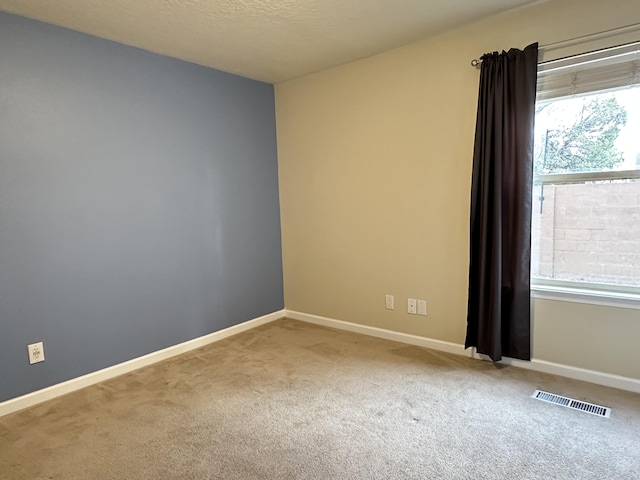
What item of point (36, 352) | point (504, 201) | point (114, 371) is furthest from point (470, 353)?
point (36, 352)

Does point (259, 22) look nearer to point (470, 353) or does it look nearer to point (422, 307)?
point (422, 307)

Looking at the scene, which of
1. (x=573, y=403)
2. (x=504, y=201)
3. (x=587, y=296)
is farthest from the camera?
(x=504, y=201)

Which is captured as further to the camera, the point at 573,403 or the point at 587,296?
the point at 587,296

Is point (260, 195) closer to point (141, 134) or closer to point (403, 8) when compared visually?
point (141, 134)

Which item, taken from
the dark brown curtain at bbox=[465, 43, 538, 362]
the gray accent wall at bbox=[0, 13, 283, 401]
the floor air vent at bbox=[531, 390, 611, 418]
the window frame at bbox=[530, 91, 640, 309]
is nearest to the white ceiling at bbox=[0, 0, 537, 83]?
the gray accent wall at bbox=[0, 13, 283, 401]

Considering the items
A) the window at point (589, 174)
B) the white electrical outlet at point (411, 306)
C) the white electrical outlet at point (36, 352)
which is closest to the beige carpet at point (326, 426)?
the white electrical outlet at point (36, 352)

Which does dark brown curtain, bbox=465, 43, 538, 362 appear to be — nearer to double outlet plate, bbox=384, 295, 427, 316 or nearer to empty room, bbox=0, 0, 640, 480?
empty room, bbox=0, 0, 640, 480

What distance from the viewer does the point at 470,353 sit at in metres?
2.88

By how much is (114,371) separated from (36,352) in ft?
1.71

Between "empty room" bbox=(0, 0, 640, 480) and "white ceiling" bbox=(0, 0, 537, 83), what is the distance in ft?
0.07

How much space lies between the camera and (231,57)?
307 cm

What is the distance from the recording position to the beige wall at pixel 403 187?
242 centimetres

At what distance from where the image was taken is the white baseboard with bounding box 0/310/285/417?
7.73 feet

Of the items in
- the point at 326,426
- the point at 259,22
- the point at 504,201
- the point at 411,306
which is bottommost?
the point at 326,426
